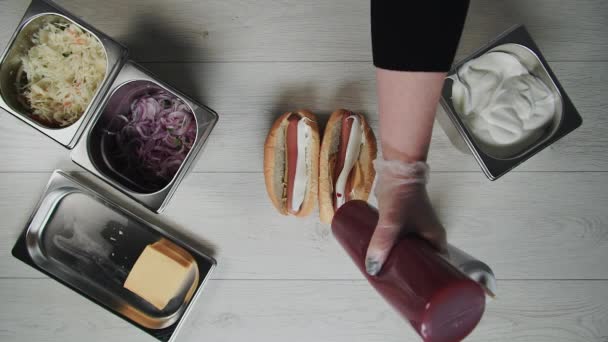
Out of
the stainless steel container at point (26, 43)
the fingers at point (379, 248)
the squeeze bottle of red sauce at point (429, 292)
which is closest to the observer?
the squeeze bottle of red sauce at point (429, 292)

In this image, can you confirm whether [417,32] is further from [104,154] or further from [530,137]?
[104,154]

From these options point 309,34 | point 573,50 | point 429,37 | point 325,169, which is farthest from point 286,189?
point 573,50

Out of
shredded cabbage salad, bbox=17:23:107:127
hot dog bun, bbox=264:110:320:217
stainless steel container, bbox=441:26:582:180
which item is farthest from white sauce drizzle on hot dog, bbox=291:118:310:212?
shredded cabbage salad, bbox=17:23:107:127

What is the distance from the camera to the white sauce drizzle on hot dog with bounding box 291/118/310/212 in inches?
Result: 32.5

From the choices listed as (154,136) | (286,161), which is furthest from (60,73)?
(286,161)

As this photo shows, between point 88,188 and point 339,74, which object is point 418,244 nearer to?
point 339,74

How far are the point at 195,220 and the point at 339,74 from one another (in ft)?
1.51

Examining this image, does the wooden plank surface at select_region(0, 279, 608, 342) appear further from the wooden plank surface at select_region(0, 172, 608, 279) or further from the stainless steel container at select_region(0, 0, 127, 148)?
the stainless steel container at select_region(0, 0, 127, 148)

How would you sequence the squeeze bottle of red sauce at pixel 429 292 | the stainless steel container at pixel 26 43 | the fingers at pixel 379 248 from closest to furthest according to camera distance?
the squeeze bottle of red sauce at pixel 429 292 → the fingers at pixel 379 248 → the stainless steel container at pixel 26 43

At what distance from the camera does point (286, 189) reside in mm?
842

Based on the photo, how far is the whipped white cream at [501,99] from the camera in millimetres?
726

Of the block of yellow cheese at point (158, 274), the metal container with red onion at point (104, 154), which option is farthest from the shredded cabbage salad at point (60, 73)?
the block of yellow cheese at point (158, 274)

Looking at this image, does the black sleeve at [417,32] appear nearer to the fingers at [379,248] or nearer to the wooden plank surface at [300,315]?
the fingers at [379,248]

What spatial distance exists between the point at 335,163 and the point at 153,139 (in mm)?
381
